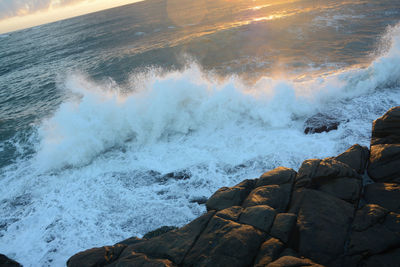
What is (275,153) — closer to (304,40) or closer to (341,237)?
(341,237)

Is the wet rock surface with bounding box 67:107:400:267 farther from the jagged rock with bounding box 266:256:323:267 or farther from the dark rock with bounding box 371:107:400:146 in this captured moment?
the dark rock with bounding box 371:107:400:146

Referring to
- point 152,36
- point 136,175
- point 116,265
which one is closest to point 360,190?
point 116,265

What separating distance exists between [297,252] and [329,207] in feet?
4.14

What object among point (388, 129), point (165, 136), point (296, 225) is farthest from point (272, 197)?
point (165, 136)

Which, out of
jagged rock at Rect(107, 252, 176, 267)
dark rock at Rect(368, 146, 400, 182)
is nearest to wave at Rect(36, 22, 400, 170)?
dark rock at Rect(368, 146, 400, 182)

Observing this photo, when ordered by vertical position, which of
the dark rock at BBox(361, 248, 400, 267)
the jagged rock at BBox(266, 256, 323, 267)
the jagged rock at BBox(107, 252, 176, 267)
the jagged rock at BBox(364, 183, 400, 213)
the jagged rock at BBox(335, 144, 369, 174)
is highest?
the jagged rock at BBox(266, 256, 323, 267)

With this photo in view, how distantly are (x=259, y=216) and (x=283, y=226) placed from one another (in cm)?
46

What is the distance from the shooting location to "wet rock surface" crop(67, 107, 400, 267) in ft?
12.5

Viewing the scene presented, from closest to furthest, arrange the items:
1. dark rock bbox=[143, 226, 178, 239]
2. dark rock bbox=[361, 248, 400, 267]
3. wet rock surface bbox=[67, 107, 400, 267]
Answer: dark rock bbox=[361, 248, 400, 267]
wet rock surface bbox=[67, 107, 400, 267]
dark rock bbox=[143, 226, 178, 239]

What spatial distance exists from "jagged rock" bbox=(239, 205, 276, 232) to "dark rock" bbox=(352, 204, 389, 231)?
1.48 m

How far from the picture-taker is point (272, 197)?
501 centimetres

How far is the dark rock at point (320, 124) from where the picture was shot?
8.48m

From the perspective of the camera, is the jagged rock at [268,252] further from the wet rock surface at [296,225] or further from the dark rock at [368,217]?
the dark rock at [368,217]

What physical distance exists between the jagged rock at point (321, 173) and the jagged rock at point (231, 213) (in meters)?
1.55
